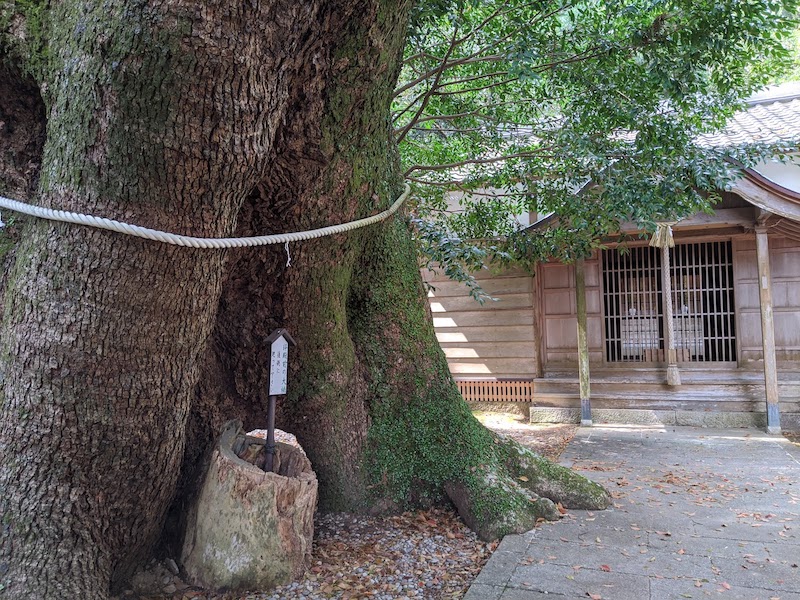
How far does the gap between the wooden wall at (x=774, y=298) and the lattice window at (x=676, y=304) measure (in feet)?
0.59

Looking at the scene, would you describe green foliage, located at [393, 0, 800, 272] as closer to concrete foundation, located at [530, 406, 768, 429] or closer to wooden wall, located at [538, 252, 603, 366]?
wooden wall, located at [538, 252, 603, 366]

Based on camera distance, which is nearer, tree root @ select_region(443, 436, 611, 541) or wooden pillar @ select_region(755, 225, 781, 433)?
tree root @ select_region(443, 436, 611, 541)

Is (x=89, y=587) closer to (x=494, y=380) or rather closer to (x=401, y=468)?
(x=401, y=468)

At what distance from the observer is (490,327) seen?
9.95 metres

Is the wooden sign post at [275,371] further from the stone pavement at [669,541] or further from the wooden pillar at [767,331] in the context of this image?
the wooden pillar at [767,331]

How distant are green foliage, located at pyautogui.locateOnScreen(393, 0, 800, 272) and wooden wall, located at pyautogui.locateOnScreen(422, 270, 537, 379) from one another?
2.77 meters

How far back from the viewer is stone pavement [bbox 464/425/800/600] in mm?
3174

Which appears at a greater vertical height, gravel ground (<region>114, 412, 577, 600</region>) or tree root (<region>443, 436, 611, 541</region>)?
tree root (<region>443, 436, 611, 541</region>)

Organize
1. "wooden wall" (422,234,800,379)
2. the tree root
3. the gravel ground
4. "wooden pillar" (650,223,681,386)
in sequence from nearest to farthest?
the gravel ground → the tree root → "wooden pillar" (650,223,681,386) → "wooden wall" (422,234,800,379)

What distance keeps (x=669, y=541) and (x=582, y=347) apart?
16.8 feet

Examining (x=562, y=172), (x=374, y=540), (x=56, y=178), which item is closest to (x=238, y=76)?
(x=56, y=178)

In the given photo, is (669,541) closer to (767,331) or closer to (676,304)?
(767,331)

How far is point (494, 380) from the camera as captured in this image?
9.95 m

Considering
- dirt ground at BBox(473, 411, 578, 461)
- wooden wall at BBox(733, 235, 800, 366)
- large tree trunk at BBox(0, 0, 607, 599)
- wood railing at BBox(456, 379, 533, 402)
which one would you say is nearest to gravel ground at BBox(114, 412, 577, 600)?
large tree trunk at BBox(0, 0, 607, 599)
